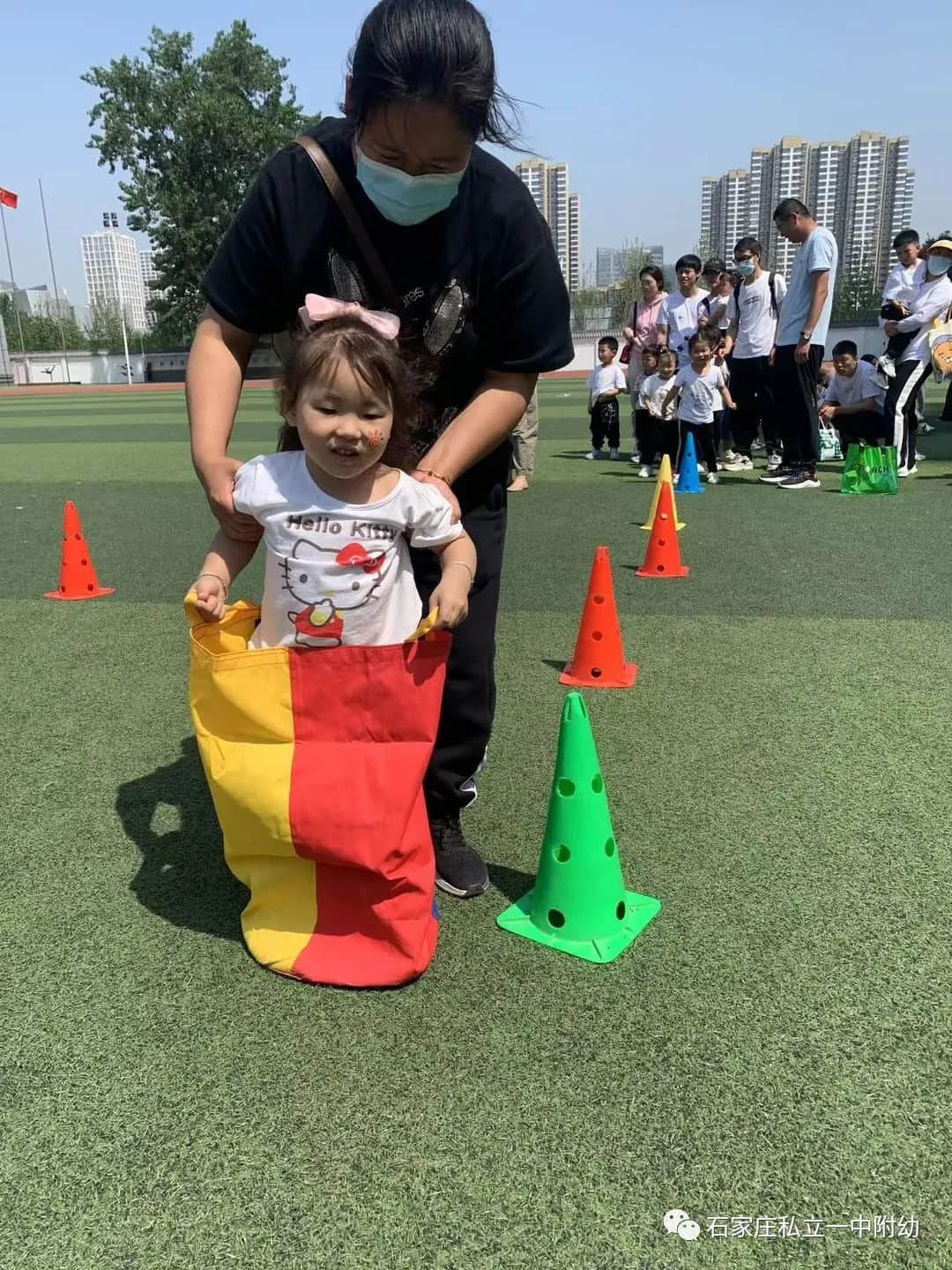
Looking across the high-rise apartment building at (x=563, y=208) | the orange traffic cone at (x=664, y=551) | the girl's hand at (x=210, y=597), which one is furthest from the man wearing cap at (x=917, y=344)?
the high-rise apartment building at (x=563, y=208)

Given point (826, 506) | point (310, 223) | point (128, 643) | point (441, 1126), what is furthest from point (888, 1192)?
point (826, 506)

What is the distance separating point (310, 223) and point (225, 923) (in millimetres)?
1691

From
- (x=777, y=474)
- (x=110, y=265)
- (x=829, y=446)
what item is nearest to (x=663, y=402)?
(x=777, y=474)

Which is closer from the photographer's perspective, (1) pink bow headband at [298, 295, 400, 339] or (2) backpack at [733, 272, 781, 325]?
(1) pink bow headband at [298, 295, 400, 339]

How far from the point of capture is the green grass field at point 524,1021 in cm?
157

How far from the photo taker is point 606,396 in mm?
11398

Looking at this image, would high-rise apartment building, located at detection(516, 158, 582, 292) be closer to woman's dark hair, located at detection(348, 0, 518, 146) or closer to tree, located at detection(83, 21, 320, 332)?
tree, located at detection(83, 21, 320, 332)

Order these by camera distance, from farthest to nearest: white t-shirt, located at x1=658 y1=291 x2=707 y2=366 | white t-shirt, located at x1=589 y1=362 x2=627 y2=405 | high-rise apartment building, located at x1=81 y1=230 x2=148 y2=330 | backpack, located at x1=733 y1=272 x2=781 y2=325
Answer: high-rise apartment building, located at x1=81 y1=230 x2=148 y2=330 < white t-shirt, located at x1=589 y1=362 x2=627 y2=405 < white t-shirt, located at x1=658 y1=291 x2=707 y2=366 < backpack, located at x1=733 y1=272 x2=781 y2=325

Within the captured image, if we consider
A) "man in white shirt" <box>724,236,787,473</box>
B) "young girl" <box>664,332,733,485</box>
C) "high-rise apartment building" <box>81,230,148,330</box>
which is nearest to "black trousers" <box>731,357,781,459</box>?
"man in white shirt" <box>724,236,787,473</box>

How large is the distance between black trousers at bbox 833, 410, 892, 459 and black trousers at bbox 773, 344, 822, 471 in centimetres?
141

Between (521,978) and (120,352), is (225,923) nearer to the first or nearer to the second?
(521,978)

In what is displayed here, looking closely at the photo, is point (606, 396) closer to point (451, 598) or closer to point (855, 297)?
point (451, 598)

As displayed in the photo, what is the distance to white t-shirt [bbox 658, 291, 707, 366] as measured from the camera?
33.2ft

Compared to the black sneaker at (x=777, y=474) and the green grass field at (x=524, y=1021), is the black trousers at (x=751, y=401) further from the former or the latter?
the green grass field at (x=524, y=1021)
